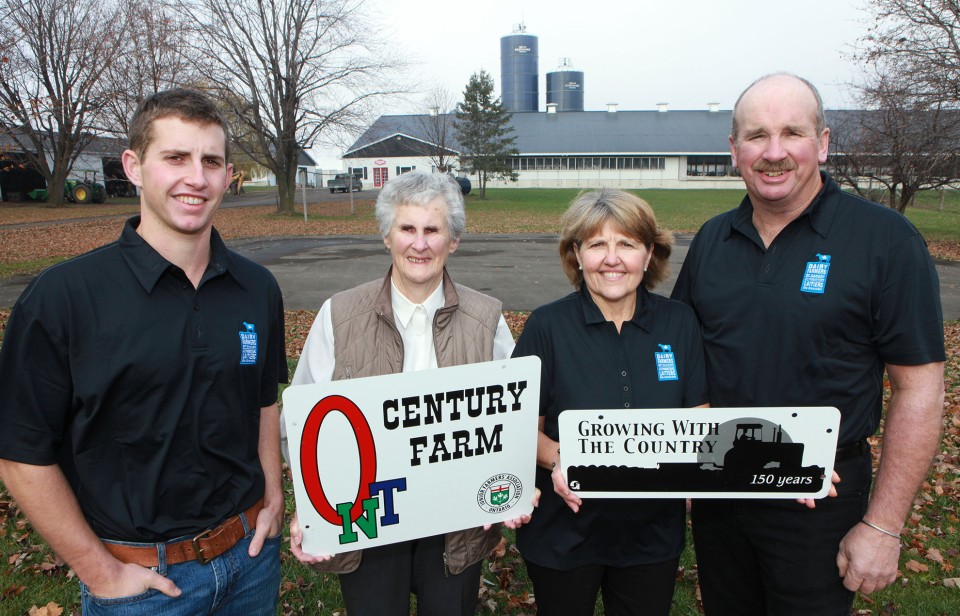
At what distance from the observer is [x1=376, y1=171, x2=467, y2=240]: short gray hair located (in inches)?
107

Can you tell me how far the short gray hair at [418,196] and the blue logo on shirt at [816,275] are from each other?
142 cm

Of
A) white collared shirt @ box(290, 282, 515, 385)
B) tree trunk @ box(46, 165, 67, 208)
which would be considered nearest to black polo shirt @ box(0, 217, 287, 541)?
white collared shirt @ box(290, 282, 515, 385)

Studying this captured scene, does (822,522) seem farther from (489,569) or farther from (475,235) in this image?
(475,235)

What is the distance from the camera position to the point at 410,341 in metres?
2.79

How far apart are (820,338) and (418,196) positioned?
171 cm

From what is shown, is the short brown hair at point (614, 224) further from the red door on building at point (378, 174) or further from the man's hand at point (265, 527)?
the red door on building at point (378, 174)

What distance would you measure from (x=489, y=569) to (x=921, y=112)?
901 inches

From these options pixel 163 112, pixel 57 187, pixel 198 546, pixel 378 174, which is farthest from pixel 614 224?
pixel 378 174

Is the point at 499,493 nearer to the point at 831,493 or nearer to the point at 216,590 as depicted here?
the point at 216,590

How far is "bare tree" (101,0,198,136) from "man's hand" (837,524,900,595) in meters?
32.0

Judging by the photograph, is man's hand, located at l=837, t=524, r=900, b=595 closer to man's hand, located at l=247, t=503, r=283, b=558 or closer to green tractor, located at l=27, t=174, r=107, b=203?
man's hand, located at l=247, t=503, r=283, b=558

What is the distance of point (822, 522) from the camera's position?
259 cm

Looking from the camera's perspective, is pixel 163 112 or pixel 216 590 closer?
pixel 163 112

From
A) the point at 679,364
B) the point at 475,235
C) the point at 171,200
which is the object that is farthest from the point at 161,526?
the point at 475,235
